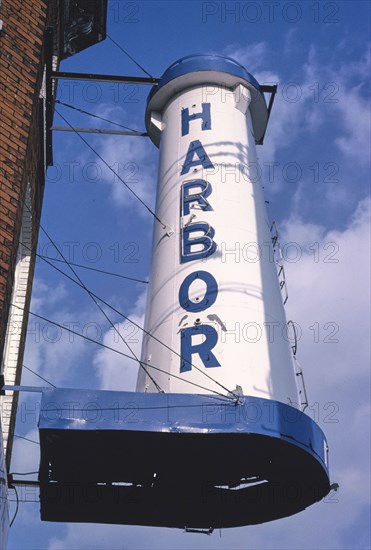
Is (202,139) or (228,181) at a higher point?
(202,139)

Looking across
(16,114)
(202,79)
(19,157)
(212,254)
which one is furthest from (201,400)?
(202,79)

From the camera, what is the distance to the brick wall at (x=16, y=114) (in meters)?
9.55

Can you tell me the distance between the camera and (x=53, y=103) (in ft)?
48.0

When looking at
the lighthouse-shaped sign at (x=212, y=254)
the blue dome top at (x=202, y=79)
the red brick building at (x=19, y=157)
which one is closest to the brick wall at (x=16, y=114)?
the red brick building at (x=19, y=157)

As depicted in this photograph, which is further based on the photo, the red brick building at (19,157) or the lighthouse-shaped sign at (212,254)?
the lighthouse-shaped sign at (212,254)

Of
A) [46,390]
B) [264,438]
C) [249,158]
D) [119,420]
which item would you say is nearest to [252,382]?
[264,438]

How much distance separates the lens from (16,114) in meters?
10.4

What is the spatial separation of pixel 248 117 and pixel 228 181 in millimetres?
2560

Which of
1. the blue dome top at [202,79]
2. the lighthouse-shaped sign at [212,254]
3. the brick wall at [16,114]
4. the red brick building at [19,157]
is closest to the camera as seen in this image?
the brick wall at [16,114]

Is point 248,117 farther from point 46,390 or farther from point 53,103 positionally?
point 46,390

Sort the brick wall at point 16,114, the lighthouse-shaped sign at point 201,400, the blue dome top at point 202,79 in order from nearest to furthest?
the brick wall at point 16,114, the lighthouse-shaped sign at point 201,400, the blue dome top at point 202,79

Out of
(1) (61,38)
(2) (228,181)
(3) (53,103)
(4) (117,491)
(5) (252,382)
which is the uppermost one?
(1) (61,38)

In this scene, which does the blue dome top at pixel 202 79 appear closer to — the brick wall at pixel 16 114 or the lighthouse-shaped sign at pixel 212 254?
the lighthouse-shaped sign at pixel 212 254

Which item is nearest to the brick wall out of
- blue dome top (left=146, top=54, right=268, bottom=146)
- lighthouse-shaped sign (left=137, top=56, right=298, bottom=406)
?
lighthouse-shaped sign (left=137, top=56, right=298, bottom=406)
